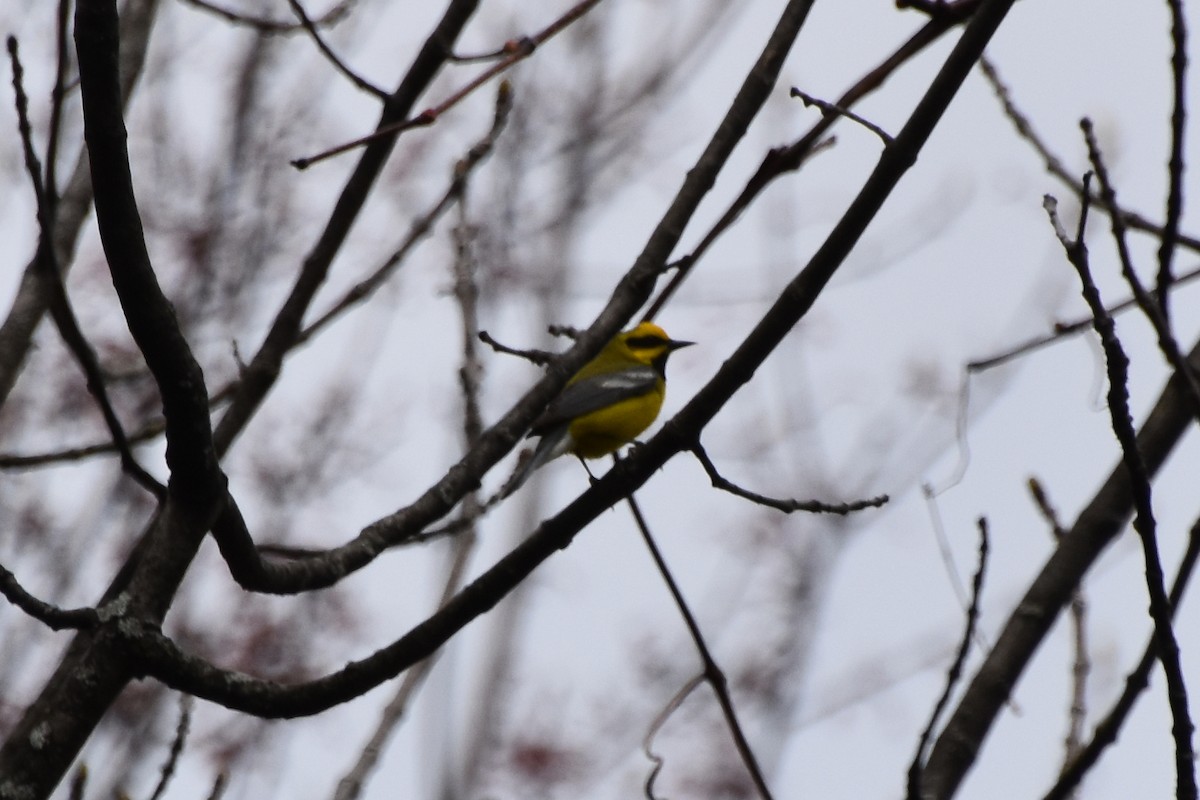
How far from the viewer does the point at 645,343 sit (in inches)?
281

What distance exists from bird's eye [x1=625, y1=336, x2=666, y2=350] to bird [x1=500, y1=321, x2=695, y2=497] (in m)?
0.37

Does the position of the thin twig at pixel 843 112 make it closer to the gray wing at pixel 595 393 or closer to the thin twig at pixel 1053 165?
the thin twig at pixel 1053 165

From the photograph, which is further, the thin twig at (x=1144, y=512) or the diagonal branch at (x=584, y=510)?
the diagonal branch at (x=584, y=510)

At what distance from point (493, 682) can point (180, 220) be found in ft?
13.1

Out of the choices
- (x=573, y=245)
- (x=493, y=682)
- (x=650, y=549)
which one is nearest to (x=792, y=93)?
(x=650, y=549)

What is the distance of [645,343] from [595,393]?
138 centimetres

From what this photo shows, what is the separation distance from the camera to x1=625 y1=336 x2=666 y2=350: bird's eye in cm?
710

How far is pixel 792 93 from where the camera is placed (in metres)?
2.56

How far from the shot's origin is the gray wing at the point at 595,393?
5.50m

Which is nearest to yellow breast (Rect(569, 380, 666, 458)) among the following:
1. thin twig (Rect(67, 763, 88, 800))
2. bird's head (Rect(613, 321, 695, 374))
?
bird's head (Rect(613, 321, 695, 374))

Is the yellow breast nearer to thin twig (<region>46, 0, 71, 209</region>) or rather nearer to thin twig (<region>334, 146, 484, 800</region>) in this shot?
thin twig (<region>334, 146, 484, 800</region>)

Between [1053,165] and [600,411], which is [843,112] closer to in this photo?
[1053,165]

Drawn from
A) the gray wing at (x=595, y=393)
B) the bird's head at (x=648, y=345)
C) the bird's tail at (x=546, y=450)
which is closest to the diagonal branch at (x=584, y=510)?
the bird's tail at (x=546, y=450)

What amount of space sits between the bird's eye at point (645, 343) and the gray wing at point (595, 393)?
69 centimetres
